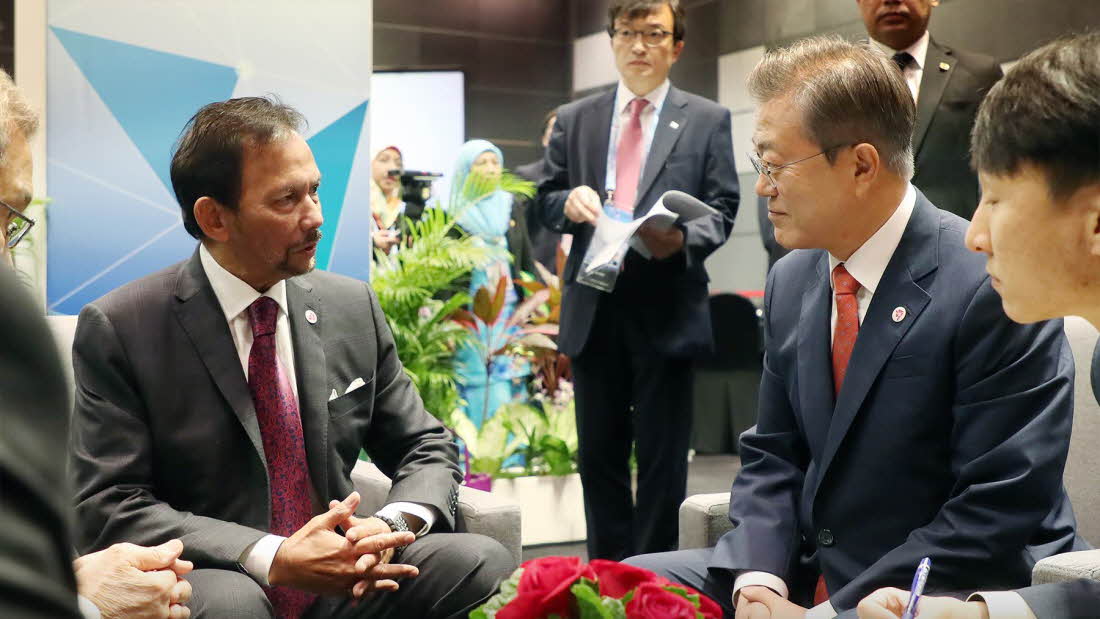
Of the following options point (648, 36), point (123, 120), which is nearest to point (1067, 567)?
point (648, 36)

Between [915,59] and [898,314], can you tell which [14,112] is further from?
[915,59]

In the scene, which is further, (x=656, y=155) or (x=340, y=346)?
(x=656, y=155)

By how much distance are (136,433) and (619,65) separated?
6.95ft

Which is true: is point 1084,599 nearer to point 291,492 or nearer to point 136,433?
point 291,492

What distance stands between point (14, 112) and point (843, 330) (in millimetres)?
1500

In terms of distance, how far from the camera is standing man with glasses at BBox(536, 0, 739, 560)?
347cm

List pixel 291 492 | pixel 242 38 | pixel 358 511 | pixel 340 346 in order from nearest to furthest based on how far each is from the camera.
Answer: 1. pixel 291 492
2. pixel 340 346
3. pixel 358 511
4. pixel 242 38

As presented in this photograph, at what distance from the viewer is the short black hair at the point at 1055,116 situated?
1.26 meters

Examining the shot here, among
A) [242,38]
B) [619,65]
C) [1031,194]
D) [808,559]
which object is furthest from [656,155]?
[1031,194]

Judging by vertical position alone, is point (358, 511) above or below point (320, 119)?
below

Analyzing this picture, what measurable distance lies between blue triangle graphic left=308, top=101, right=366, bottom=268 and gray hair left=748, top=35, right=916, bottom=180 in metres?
2.31

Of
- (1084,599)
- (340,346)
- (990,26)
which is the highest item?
A: (990,26)

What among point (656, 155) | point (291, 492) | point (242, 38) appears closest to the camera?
point (291, 492)

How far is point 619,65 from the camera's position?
144 inches
